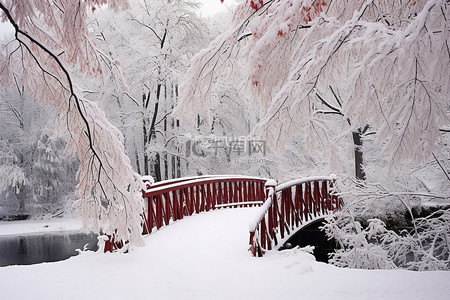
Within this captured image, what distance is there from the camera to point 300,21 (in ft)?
15.2

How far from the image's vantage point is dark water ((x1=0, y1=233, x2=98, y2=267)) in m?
15.5

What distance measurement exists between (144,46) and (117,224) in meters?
16.0

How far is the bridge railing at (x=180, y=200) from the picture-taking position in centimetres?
842

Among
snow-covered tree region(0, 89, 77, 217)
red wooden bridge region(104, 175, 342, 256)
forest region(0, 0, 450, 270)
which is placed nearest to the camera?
forest region(0, 0, 450, 270)

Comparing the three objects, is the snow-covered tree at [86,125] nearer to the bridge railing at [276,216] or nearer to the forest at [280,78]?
the forest at [280,78]

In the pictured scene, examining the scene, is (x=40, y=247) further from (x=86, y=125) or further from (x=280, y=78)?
(x=280, y=78)

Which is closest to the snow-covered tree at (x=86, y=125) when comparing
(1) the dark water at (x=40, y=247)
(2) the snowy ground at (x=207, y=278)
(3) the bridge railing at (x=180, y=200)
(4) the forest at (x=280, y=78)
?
(4) the forest at (x=280, y=78)

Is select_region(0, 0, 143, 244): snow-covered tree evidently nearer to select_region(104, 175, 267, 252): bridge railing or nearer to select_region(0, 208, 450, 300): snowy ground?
select_region(0, 208, 450, 300): snowy ground

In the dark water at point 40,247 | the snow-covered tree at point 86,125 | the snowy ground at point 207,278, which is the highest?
the snow-covered tree at point 86,125

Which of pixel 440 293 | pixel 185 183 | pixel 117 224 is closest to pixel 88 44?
pixel 117 224

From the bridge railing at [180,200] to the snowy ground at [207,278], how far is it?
1.05 m

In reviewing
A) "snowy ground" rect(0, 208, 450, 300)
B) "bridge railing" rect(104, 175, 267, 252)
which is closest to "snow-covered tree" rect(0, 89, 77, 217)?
"bridge railing" rect(104, 175, 267, 252)

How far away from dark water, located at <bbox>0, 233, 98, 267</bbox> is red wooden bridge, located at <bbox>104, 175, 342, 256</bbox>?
5.28 m

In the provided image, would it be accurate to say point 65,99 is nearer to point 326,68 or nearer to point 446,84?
point 326,68
